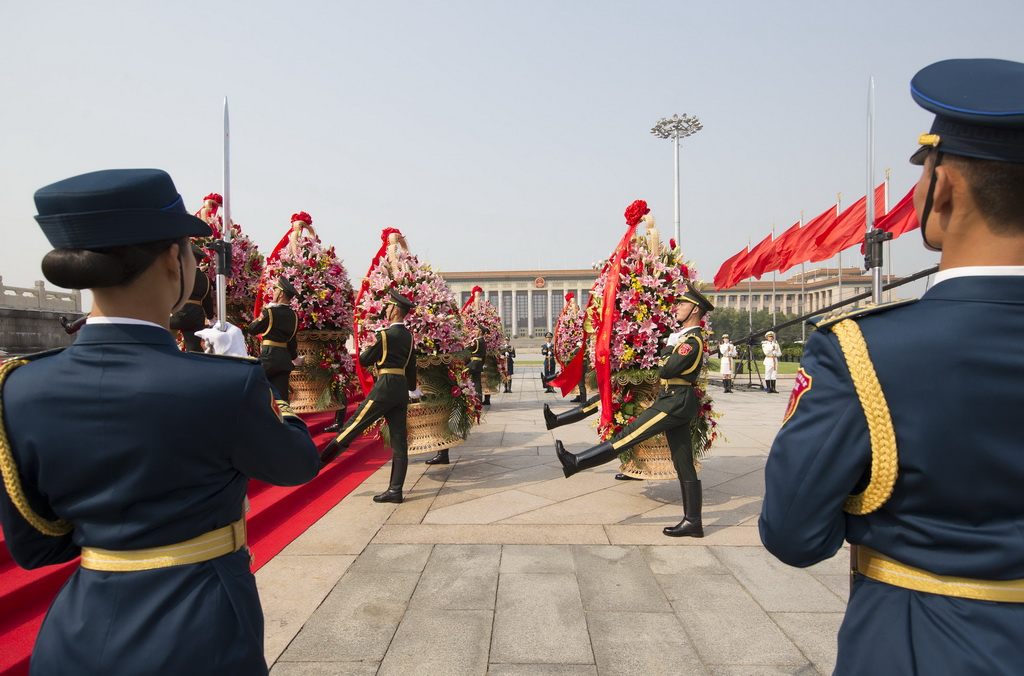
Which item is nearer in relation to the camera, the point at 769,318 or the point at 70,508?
the point at 70,508

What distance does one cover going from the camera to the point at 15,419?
1459 mm

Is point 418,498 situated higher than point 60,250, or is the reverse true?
point 60,250

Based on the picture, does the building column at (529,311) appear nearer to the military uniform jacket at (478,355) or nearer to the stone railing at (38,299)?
the stone railing at (38,299)

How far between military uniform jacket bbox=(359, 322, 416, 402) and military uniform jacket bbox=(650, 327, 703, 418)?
8.40 feet

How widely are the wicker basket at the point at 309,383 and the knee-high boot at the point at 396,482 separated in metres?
3.32

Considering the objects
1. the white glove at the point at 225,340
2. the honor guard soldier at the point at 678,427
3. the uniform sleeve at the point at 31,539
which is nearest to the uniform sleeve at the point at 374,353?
the white glove at the point at 225,340

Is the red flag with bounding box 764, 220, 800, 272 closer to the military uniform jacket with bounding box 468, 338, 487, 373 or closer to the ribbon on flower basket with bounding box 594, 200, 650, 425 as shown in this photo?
the military uniform jacket with bounding box 468, 338, 487, 373

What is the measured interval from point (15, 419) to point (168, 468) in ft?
1.33

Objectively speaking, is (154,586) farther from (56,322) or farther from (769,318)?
(769,318)

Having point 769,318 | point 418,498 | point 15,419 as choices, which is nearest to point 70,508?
point 15,419

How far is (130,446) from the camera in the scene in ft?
4.65

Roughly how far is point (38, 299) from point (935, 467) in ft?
91.3

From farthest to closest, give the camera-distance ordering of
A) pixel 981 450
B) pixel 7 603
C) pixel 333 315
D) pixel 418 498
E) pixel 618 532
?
1. pixel 333 315
2. pixel 418 498
3. pixel 618 532
4. pixel 7 603
5. pixel 981 450

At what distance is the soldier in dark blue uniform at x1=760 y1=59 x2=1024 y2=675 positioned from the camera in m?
1.16
